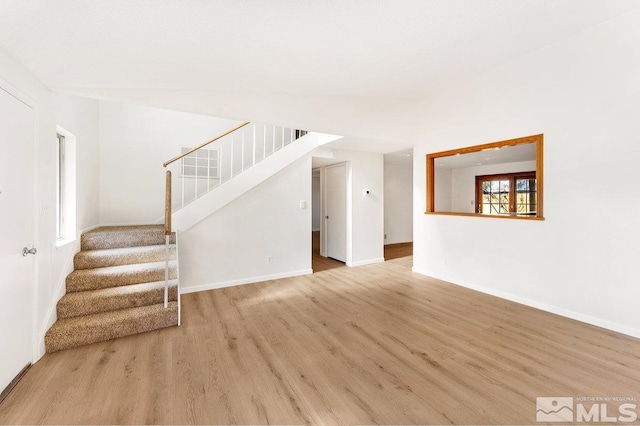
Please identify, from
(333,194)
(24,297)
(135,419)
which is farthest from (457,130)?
(24,297)

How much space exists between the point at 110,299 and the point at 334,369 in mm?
2517

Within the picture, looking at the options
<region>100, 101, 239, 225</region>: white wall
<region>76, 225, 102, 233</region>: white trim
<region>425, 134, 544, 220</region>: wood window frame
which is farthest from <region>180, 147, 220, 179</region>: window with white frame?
<region>425, 134, 544, 220</region>: wood window frame

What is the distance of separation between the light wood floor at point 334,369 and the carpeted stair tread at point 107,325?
0.10 m

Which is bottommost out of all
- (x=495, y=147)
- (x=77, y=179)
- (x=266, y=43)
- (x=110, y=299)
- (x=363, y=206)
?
(x=110, y=299)

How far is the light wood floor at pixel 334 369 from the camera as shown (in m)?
1.66

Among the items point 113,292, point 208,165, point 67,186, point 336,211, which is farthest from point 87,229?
point 336,211

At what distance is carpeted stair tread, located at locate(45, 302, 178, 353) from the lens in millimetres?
2371

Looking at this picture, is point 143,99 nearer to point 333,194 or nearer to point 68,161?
point 68,161

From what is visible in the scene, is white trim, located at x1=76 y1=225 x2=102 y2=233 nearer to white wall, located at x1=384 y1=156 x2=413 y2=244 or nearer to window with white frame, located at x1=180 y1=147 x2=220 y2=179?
window with white frame, located at x1=180 y1=147 x2=220 y2=179

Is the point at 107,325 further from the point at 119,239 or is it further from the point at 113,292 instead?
the point at 119,239

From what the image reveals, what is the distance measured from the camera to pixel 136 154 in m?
4.75

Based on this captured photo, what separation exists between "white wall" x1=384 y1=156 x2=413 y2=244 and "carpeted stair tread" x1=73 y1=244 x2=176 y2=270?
5898 millimetres

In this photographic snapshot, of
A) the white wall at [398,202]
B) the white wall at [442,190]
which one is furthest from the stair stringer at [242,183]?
the white wall at [398,202]

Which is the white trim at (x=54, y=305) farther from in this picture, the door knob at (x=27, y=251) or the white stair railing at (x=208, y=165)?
the white stair railing at (x=208, y=165)
